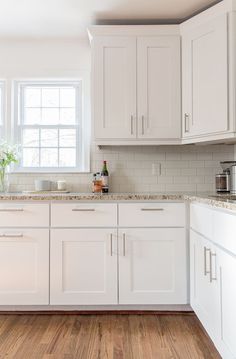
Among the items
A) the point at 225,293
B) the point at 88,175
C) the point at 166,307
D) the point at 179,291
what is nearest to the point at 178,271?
the point at 179,291

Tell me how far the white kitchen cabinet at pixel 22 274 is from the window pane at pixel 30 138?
1075 mm

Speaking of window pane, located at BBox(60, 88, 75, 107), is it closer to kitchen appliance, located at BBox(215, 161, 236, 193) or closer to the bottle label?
the bottle label

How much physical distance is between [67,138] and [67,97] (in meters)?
0.41

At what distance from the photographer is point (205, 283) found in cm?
218

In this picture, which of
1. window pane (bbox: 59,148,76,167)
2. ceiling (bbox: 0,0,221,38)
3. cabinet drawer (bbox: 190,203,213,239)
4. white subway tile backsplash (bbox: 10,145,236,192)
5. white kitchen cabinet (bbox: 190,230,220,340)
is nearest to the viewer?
white kitchen cabinet (bbox: 190,230,220,340)

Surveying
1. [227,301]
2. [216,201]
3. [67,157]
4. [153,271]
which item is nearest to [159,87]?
[67,157]

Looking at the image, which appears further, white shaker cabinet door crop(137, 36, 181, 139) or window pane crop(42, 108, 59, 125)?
window pane crop(42, 108, 59, 125)

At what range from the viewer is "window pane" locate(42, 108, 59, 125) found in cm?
342

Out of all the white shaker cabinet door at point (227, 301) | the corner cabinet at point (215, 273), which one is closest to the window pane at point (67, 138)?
the corner cabinet at point (215, 273)

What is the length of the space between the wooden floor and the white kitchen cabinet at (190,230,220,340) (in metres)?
0.16

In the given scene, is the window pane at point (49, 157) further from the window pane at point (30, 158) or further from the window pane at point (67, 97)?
the window pane at point (67, 97)

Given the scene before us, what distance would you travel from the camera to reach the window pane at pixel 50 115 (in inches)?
135

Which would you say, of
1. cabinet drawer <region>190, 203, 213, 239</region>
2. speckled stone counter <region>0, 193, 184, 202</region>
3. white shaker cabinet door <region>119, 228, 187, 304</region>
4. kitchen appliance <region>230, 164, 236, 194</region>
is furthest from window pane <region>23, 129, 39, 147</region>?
kitchen appliance <region>230, 164, 236, 194</region>

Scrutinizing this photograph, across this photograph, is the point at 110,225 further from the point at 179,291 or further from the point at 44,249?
the point at 179,291
